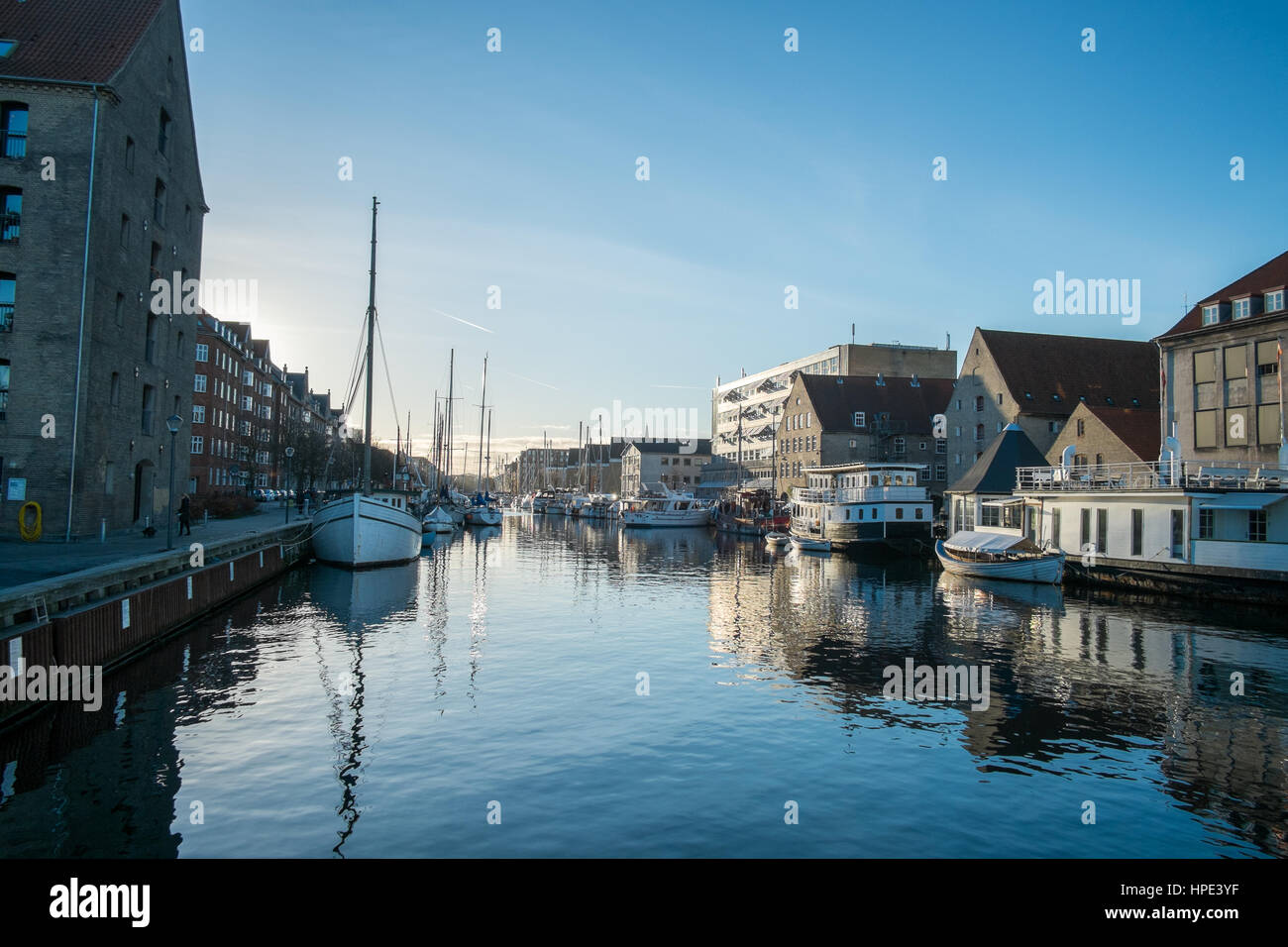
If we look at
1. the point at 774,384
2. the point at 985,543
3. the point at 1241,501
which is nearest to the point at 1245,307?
the point at 1241,501

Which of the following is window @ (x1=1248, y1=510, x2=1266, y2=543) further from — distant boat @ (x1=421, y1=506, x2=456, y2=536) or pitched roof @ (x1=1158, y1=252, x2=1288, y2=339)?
distant boat @ (x1=421, y1=506, x2=456, y2=536)

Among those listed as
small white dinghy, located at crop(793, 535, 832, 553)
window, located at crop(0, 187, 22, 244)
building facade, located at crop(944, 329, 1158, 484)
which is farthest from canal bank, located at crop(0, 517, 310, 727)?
building facade, located at crop(944, 329, 1158, 484)

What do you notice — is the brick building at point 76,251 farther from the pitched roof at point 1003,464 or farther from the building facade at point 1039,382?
the building facade at point 1039,382

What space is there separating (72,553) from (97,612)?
390 inches

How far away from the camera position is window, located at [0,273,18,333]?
2986 centimetres

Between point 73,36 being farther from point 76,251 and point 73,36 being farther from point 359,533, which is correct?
point 359,533

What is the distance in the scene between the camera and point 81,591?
16.5 m

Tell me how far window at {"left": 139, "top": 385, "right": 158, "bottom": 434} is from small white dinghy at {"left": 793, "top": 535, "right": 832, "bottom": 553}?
39.5 meters

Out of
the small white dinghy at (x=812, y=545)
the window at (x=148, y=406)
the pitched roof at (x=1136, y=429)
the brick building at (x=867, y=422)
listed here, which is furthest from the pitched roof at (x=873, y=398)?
the window at (x=148, y=406)

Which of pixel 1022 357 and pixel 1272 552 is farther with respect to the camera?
pixel 1022 357
